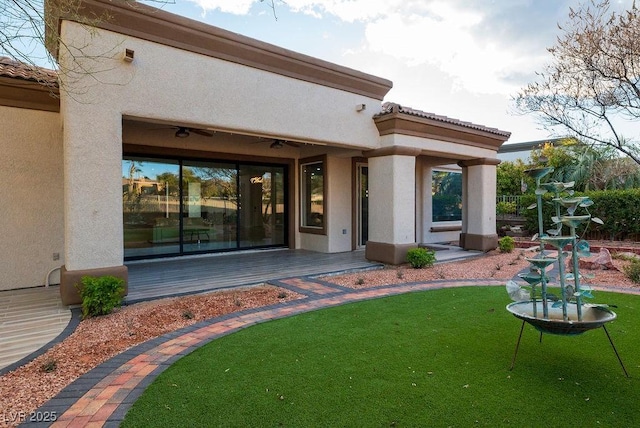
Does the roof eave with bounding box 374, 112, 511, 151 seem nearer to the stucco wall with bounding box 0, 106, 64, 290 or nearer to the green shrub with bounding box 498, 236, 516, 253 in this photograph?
the green shrub with bounding box 498, 236, 516, 253

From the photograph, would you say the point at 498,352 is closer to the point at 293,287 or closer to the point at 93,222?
the point at 293,287

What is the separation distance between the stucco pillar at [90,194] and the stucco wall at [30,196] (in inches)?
80.4

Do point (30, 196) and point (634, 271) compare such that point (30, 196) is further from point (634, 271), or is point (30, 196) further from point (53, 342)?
point (634, 271)

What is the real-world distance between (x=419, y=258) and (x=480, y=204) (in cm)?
460

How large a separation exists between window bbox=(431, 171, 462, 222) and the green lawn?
417 inches

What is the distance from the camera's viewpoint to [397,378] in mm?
3875

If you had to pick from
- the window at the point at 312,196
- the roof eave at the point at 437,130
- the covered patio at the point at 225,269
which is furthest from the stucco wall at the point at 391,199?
the window at the point at 312,196

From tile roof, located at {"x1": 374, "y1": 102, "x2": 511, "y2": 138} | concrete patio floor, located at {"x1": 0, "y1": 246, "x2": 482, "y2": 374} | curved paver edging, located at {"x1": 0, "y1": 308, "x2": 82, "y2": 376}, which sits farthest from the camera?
tile roof, located at {"x1": 374, "y1": 102, "x2": 511, "y2": 138}

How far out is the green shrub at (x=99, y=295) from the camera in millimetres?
5852

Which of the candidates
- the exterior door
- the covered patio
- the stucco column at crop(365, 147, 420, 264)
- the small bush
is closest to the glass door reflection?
the covered patio

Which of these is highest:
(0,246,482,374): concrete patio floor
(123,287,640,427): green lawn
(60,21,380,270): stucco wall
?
(60,21,380,270): stucco wall

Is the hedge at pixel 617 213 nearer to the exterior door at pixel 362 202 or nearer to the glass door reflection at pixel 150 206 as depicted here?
the exterior door at pixel 362 202

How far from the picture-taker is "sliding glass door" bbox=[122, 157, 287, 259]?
11.0 metres

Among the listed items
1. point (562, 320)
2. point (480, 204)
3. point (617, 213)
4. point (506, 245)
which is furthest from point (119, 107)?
point (617, 213)
